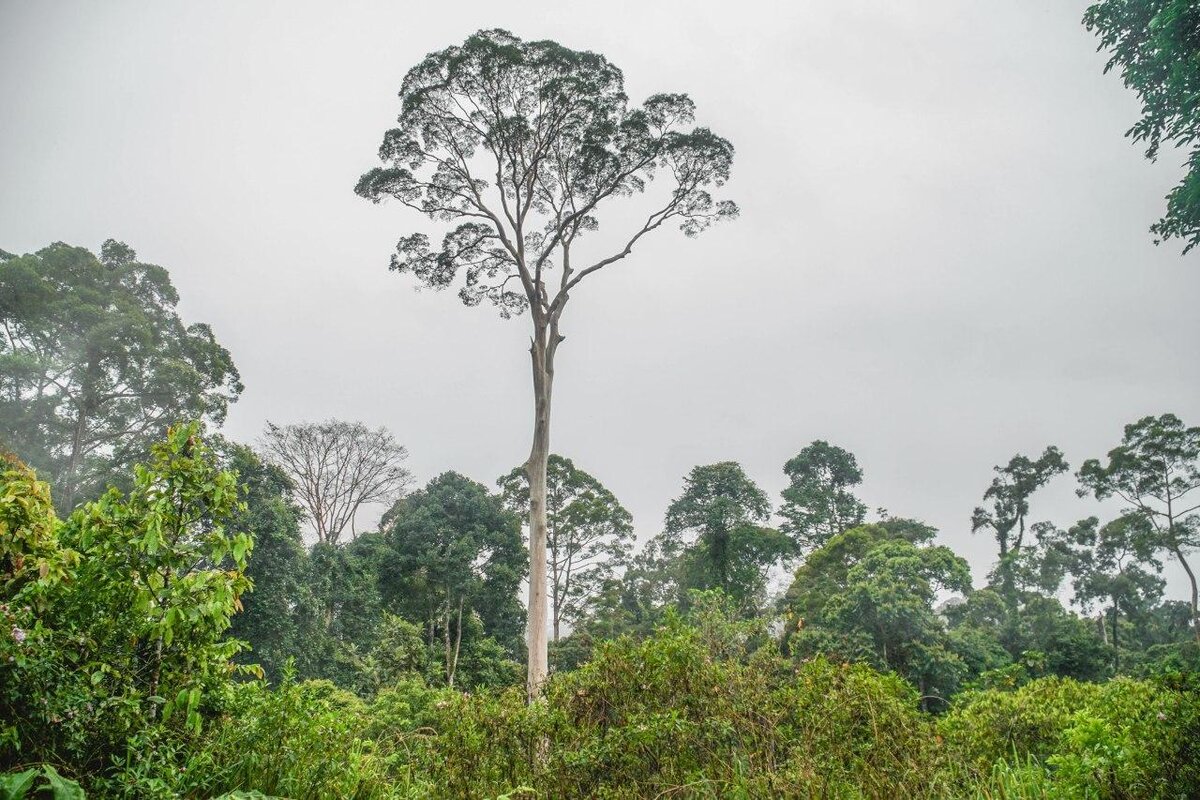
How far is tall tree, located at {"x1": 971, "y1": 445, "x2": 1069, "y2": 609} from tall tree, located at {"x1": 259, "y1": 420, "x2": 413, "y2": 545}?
27.5 metres

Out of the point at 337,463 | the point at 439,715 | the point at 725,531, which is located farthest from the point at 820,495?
the point at 439,715

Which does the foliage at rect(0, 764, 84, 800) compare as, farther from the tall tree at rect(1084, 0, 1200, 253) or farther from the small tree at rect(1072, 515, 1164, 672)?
the small tree at rect(1072, 515, 1164, 672)

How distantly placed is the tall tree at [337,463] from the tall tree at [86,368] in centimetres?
381

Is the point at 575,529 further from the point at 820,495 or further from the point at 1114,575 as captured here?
the point at 1114,575

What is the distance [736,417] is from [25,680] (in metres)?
25.8

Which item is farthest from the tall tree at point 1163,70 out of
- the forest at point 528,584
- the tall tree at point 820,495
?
the tall tree at point 820,495

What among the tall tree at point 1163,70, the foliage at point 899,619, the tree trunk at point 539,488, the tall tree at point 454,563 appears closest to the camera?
the tall tree at point 1163,70

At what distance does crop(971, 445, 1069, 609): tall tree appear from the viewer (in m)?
25.5

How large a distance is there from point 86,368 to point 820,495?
2977 cm

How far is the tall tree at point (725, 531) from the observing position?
920 inches

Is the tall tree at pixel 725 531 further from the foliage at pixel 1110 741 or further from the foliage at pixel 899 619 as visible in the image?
the foliage at pixel 1110 741

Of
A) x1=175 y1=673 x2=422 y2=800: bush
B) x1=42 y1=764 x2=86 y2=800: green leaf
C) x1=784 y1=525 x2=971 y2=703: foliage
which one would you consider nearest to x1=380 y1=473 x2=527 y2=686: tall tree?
x1=784 y1=525 x2=971 y2=703: foliage

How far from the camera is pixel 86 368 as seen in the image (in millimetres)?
16422

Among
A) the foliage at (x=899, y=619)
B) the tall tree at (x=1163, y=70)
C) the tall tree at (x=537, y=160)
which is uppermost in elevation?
the tall tree at (x=537, y=160)
